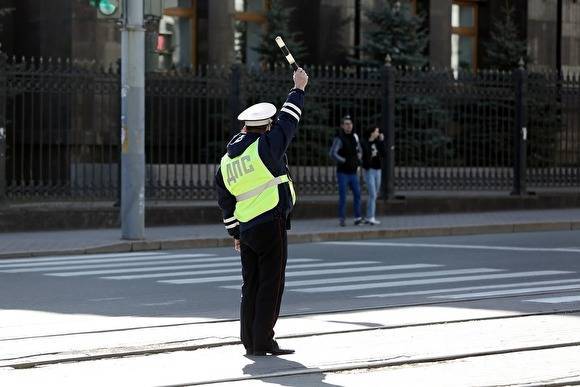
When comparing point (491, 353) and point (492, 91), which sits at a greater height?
point (492, 91)

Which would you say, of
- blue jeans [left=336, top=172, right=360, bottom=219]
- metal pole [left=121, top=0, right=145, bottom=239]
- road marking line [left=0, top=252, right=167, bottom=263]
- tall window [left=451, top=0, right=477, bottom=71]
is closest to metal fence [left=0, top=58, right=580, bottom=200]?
blue jeans [left=336, top=172, right=360, bottom=219]

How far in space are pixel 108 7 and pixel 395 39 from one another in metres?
15.6

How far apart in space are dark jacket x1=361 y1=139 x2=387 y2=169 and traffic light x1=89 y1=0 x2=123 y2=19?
5.96 meters

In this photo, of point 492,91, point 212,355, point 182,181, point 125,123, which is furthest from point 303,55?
point 212,355

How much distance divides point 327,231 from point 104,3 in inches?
215

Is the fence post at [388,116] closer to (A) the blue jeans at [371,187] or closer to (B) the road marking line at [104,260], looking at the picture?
(A) the blue jeans at [371,187]

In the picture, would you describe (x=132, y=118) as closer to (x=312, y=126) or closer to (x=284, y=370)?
(x=312, y=126)

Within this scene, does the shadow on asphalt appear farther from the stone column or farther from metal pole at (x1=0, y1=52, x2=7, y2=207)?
the stone column

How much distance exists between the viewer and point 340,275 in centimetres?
1497

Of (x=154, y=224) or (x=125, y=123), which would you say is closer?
(x=125, y=123)

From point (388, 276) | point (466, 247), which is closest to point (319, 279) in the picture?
point (388, 276)

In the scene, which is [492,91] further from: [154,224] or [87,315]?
[87,315]

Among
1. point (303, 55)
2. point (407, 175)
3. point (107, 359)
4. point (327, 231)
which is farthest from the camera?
point (303, 55)

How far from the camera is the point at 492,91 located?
26.2m
